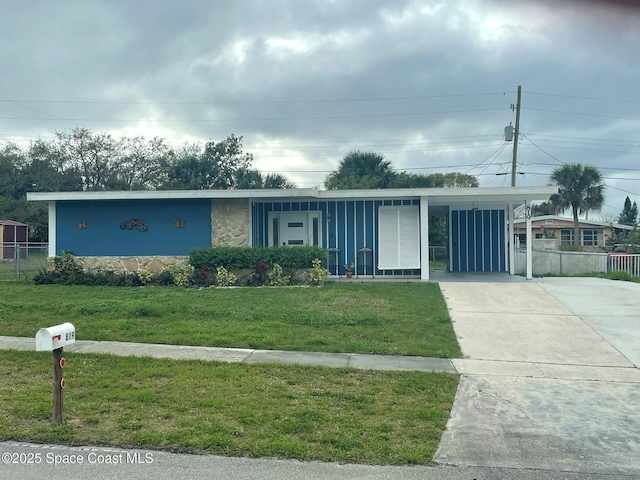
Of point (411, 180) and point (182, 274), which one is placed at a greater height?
point (411, 180)

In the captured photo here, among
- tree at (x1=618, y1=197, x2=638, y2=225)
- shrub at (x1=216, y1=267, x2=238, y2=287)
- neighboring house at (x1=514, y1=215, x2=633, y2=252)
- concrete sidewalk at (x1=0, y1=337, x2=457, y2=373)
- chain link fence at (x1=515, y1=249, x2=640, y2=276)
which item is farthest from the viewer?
tree at (x1=618, y1=197, x2=638, y2=225)

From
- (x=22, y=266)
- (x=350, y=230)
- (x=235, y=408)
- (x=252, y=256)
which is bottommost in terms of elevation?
(x=235, y=408)

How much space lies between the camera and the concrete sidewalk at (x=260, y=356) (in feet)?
26.7

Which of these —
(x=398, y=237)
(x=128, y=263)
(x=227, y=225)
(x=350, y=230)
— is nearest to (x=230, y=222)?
(x=227, y=225)

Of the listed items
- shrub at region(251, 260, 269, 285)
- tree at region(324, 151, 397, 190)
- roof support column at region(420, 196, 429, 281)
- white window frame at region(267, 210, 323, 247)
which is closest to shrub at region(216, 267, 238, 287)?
shrub at region(251, 260, 269, 285)

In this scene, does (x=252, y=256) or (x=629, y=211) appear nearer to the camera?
(x=252, y=256)

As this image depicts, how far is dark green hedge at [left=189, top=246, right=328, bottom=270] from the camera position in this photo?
16.8 metres

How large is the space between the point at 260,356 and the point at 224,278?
27.6ft

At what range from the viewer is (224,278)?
16703 millimetres

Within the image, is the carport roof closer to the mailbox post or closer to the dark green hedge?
the dark green hedge

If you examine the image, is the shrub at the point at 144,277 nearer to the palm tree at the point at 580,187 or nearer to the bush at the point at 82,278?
the bush at the point at 82,278

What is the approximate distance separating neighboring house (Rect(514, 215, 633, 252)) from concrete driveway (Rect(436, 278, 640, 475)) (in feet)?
98.9

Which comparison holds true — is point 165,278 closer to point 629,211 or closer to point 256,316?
point 256,316

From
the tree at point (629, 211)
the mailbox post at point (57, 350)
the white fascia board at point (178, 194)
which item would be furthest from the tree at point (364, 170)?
the tree at point (629, 211)
